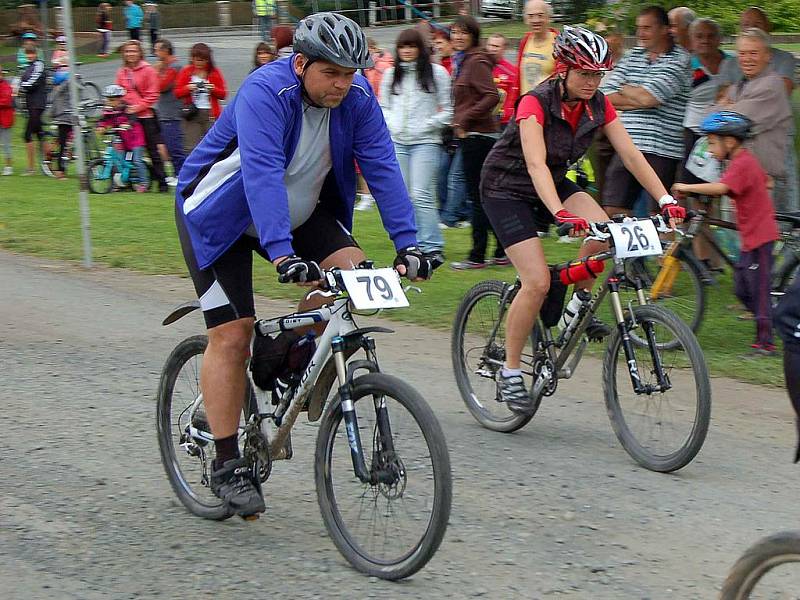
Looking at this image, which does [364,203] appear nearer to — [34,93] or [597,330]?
[34,93]

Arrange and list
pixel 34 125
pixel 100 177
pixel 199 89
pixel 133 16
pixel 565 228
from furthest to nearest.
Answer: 1. pixel 133 16
2. pixel 34 125
3. pixel 100 177
4. pixel 199 89
5. pixel 565 228

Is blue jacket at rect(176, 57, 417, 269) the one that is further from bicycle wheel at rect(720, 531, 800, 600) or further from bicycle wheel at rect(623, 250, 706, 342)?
bicycle wheel at rect(623, 250, 706, 342)

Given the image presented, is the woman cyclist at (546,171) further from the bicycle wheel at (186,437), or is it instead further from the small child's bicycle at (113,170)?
the small child's bicycle at (113,170)

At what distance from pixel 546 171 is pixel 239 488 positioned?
2.21 m

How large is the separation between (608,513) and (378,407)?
1.37 meters

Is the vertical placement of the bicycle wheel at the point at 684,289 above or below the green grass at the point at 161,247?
above

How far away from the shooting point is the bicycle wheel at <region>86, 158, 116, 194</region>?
54.0ft

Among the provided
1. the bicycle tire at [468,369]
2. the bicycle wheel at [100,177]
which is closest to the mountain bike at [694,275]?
the bicycle tire at [468,369]

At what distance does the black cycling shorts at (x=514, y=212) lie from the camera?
6.27m

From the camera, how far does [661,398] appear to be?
18.7ft

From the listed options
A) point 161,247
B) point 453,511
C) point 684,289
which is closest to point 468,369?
point 453,511

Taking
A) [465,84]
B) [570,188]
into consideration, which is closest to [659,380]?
[570,188]

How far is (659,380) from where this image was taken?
5699 millimetres

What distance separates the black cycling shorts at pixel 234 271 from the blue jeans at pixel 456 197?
669cm
